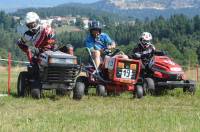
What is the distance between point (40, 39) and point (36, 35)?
0.43 ft

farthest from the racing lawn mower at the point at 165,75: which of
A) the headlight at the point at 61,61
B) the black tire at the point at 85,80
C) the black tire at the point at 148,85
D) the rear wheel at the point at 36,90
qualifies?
the rear wheel at the point at 36,90

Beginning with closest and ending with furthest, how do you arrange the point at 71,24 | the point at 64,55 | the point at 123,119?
1. the point at 123,119
2. the point at 64,55
3. the point at 71,24

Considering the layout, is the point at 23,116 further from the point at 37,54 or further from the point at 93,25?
the point at 93,25

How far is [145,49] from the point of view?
16.5m

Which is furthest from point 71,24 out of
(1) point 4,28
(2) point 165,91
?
(2) point 165,91

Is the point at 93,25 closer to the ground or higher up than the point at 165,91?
higher up

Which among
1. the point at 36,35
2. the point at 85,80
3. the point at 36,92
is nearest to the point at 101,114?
the point at 36,92

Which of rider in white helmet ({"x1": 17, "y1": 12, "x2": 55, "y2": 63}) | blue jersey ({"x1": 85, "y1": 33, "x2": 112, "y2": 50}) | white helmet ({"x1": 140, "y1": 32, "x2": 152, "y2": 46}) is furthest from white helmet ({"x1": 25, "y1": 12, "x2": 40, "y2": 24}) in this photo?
white helmet ({"x1": 140, "y1": 32, "x2": 152, "y2": 46})

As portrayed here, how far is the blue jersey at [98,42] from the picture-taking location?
15555 mm

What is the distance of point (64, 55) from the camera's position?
1377 centimetres

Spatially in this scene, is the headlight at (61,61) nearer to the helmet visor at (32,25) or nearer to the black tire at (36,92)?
the black tire at (36,92)

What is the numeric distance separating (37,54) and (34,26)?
661 mm

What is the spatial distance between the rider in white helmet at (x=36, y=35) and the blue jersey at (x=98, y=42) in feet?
4.24

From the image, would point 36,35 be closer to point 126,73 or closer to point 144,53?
point 126,73
